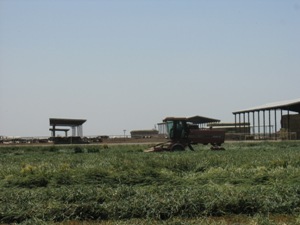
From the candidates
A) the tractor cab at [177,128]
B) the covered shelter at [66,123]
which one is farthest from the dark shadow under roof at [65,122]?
the tractor cab at [177,128]

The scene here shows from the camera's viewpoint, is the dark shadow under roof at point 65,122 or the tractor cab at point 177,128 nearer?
the tractor cab at point 177,128

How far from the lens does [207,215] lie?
994 centimetres

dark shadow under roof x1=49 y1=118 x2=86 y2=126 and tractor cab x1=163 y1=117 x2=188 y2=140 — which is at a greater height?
dark shadow under roof x1=49 y1=118 x2=86 y2=126

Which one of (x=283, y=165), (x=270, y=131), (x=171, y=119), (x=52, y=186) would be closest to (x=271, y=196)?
(x=52, y=186)

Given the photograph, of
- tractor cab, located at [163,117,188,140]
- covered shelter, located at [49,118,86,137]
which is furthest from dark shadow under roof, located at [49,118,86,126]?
tractor cab, located at [163,117,188,140]

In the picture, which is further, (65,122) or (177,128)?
(65,122)

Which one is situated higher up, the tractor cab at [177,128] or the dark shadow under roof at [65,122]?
the dark shadow under roof at [65,122]

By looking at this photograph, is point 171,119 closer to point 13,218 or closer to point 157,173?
point 157,173

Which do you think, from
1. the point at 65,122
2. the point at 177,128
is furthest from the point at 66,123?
the point at 177,128

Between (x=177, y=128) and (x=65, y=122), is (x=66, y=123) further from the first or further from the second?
(x=177, y=128)

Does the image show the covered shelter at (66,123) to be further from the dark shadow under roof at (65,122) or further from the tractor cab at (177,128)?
the tractor cab at (177,128)

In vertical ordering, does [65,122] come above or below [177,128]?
above

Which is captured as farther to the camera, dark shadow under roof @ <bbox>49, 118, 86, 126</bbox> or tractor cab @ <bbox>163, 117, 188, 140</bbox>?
dark shadow under roof @ <bbox>49, 118, 86, 126</bbox>

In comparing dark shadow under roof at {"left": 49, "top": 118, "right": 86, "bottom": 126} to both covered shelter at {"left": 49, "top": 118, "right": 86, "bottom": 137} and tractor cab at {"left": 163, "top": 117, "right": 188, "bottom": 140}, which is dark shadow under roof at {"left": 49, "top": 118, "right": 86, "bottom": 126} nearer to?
covered shelter at {"left": 49, "top": 118, "right": 86, "bottom": 137}
